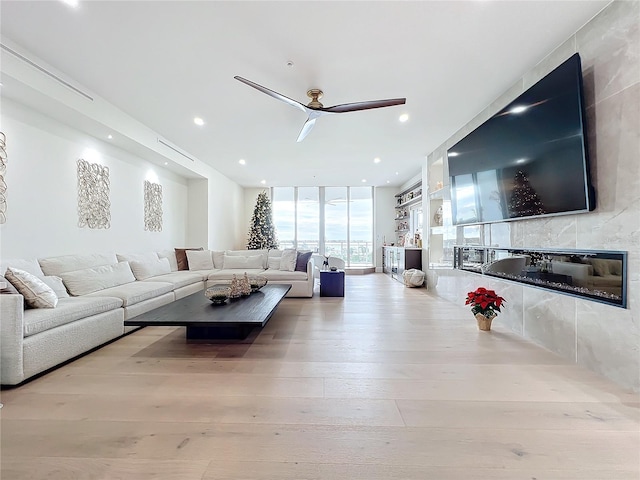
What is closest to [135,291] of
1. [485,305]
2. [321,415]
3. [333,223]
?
[321,415]

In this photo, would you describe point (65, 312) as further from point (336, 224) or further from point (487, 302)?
point (336, 224)

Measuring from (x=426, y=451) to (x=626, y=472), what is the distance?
86 cm

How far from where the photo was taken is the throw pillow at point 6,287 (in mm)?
2181

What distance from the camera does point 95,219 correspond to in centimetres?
399

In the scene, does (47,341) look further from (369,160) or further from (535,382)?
(369,160)

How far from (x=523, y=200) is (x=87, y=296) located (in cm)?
466

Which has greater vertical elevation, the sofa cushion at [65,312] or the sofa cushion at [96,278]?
the sofa cushion at [96,278]

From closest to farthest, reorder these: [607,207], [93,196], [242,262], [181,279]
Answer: [607,207] < [93,196] < [181,279] < [242,262]

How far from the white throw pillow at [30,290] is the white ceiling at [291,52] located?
81.2 inches

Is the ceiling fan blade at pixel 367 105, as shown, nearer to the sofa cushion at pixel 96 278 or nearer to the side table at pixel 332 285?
the side table at pixel 332 285

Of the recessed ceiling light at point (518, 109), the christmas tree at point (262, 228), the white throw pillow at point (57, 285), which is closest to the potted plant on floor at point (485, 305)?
the recessed ceiling light at point (518, 109)

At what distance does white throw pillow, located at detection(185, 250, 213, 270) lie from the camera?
5488 mm

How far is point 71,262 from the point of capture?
3.29 meters

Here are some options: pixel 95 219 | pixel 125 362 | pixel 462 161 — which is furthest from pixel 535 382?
pixel 95 219
